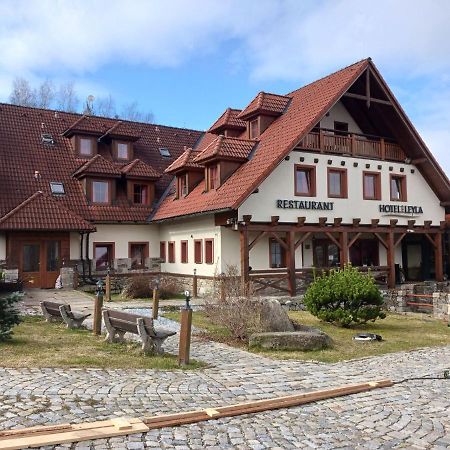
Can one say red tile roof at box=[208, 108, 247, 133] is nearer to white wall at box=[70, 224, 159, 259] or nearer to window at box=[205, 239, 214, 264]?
white wall at box=[70, 224, 159, 259]

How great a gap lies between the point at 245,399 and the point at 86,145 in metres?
22.2

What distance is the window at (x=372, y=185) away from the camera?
79.1 feet

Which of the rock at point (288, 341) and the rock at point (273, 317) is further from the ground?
the rock at point (273, 317)

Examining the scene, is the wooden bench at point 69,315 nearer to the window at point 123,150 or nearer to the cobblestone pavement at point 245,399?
the cobblestone pavement at point 245,399

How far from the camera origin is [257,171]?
19.9 metres

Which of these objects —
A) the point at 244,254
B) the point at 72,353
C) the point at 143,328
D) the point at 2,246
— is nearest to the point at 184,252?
the point at 244,254

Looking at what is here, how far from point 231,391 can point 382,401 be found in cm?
203

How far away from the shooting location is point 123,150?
27609 mm

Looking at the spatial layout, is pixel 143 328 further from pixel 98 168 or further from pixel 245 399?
pixel 98 168

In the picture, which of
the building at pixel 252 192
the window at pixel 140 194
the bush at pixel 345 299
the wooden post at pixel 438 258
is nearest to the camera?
the bush at pixel 345 299

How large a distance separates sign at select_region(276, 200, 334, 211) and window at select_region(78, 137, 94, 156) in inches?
442

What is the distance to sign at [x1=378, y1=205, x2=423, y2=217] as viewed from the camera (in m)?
24.3

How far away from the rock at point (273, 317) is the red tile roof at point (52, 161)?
14.1 m

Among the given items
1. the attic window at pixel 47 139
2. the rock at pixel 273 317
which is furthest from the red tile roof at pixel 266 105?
the rock at pixel 273 317
